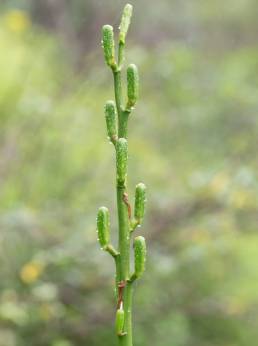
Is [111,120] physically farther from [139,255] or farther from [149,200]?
[149,200]

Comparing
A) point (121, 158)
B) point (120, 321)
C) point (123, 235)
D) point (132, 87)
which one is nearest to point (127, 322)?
point (120, 321)

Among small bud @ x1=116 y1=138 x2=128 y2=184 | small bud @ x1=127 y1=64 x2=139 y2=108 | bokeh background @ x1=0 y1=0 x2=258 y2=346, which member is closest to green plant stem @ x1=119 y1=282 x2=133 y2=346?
small bud @ x1=116 y1=138 x2=128 y2=184

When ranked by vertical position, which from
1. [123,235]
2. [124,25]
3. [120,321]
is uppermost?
[124,25]

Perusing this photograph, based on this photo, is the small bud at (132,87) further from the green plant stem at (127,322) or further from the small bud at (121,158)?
the green plant stem at (127,322)

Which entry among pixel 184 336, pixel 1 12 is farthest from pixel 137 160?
pixel 1 12

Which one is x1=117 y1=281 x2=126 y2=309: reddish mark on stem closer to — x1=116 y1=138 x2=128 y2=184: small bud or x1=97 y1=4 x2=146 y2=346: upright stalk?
x1=97 y1=4 x2=146 y2=346: upright stalk
